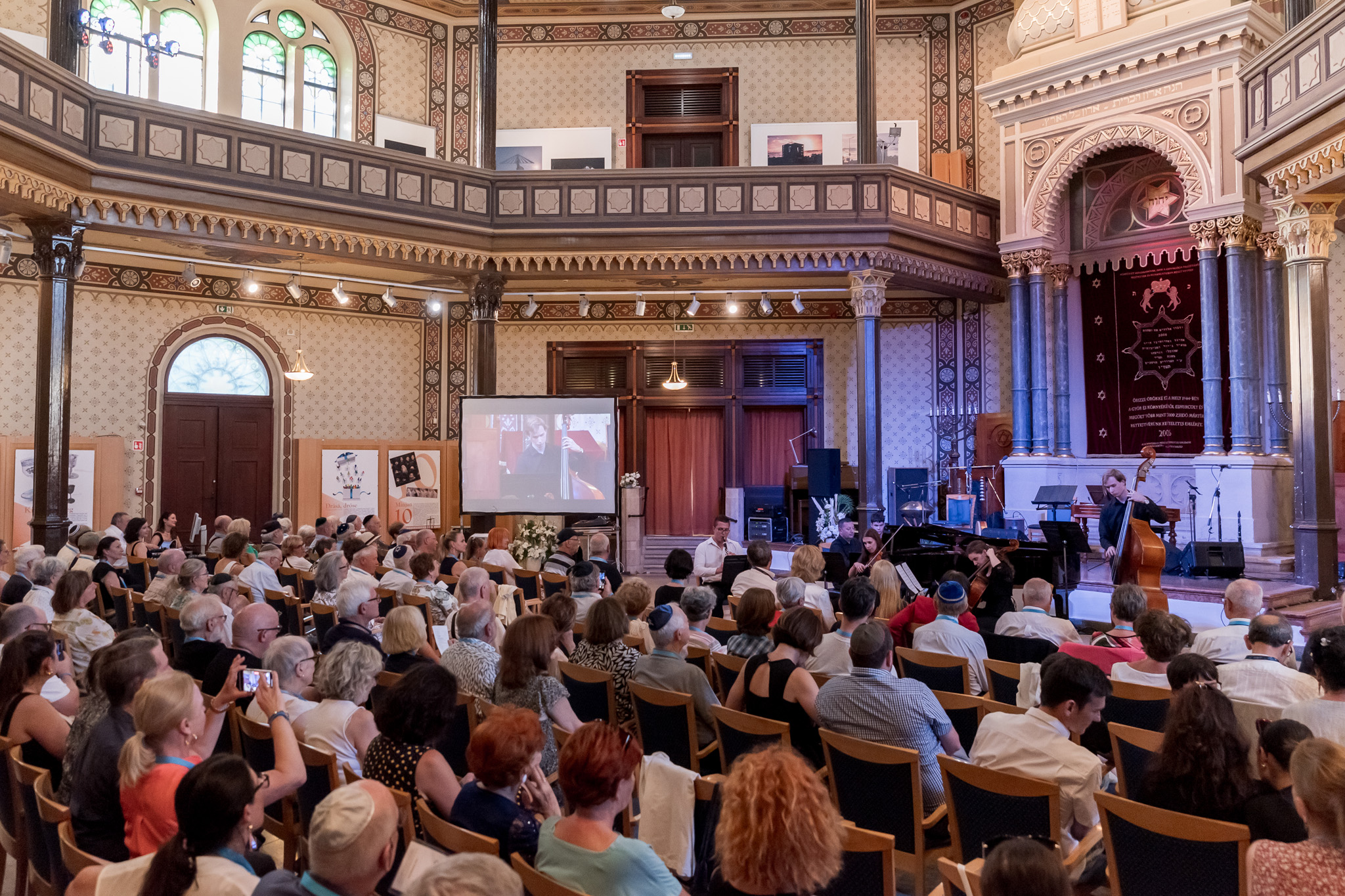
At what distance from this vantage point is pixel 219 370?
1434 centimetres

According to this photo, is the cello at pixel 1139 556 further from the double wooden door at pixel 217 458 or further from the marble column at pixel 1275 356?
the double wooden door at pixel 217 458

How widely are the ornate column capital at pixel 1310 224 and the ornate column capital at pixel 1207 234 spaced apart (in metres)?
2.56

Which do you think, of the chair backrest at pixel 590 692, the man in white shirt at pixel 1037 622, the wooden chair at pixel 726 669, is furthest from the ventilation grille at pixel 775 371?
the chair backrest at pixel 590 692

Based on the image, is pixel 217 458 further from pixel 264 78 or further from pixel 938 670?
pixel 938 670

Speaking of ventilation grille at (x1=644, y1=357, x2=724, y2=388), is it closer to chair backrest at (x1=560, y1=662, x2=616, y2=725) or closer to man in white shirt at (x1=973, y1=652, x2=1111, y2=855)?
chair backrest at (x1=560, y1=662, x2=616, y2=725)

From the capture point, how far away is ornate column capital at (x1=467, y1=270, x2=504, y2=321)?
1262 centimetres

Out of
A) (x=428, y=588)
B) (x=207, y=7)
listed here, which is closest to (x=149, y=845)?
(x=428, y=588)

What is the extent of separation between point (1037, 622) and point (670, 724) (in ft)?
7.62

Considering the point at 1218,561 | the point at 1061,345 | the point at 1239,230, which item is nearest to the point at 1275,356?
the point at 1239,230

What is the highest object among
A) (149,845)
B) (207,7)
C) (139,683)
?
(207,7)

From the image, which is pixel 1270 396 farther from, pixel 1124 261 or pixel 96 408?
pixel 96 408

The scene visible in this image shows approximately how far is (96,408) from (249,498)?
236 cm

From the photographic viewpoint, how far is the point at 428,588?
263 inches

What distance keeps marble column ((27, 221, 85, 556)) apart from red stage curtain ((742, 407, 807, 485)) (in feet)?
31.4
